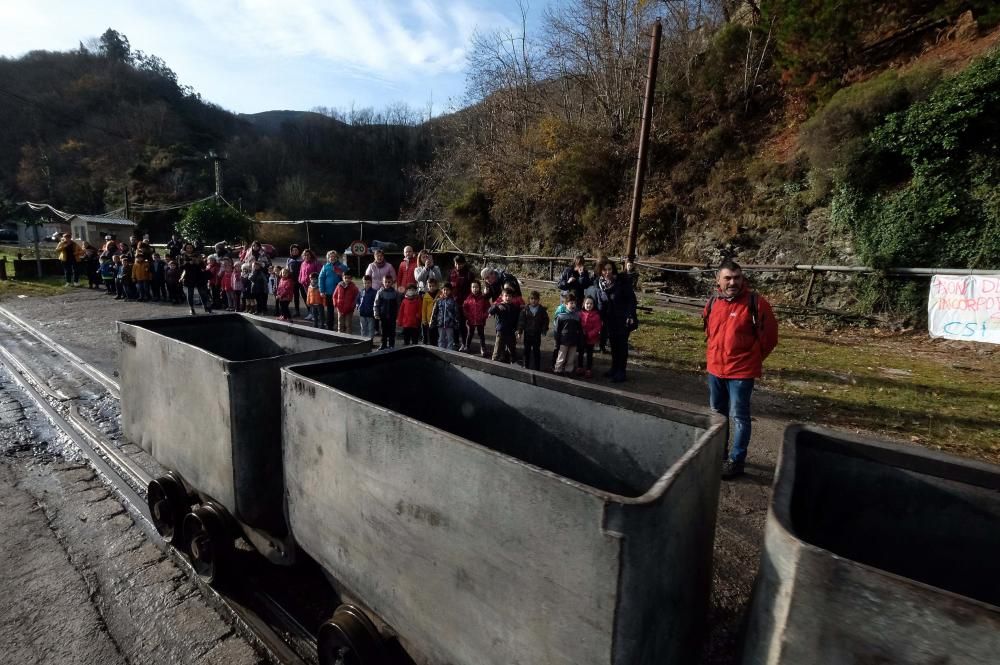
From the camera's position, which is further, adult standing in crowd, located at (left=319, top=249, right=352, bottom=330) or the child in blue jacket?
adult standing in crowd, located at (left=319, top=249, right=352, bottom=330)

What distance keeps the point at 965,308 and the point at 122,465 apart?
14.0 m

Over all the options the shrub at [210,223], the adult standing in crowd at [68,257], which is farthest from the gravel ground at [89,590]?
the shrub at [210,223]

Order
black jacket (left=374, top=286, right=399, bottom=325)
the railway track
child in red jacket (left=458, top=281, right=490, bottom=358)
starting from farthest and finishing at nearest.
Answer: child in red jacket (left=458, top=281, right=490, bottom=358)
black jacket (left=374, top=286, right=399, bottom=325)
the railway track

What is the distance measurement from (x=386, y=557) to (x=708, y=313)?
3.58 meters

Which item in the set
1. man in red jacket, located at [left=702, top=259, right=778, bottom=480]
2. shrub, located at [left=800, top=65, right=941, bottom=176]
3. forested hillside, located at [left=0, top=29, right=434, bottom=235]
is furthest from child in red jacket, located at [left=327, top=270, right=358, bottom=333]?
forested hillside, located at [left=0, top=29, right=434, bottom=235]

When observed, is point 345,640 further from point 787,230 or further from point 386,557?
point 787,230

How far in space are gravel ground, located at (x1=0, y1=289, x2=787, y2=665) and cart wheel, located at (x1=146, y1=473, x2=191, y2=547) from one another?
390 millimetres

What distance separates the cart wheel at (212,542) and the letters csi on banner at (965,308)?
12.4 m

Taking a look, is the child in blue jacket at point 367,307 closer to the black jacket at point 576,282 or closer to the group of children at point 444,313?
the group of children at point 444,313

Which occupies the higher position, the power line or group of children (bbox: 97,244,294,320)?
the power line

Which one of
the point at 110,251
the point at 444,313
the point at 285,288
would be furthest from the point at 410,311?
the point at 110,251

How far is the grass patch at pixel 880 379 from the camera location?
5.75 meters

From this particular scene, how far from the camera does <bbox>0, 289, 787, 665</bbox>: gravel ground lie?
3006 millimetres

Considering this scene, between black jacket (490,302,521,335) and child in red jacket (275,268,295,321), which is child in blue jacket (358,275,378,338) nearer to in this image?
black jacket (490,302,521,335)
